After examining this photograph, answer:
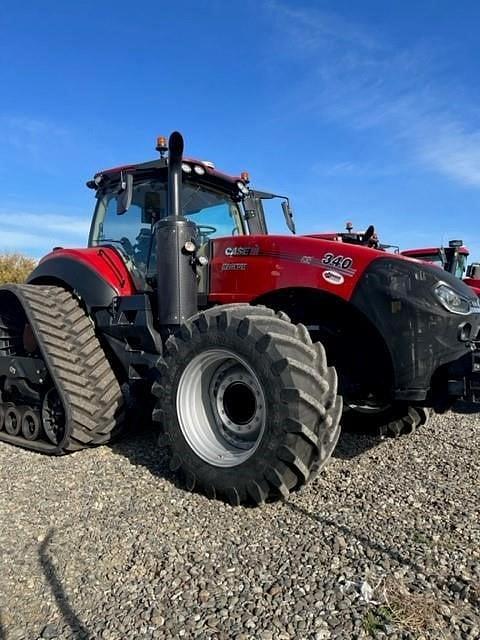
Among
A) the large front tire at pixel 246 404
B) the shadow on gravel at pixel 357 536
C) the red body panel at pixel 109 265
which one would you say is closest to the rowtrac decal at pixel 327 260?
the large front tire at pixel 246 404

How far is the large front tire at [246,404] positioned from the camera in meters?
3.17

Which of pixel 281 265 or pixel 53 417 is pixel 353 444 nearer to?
pixel 281 265

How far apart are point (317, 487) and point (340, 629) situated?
1.49 meters

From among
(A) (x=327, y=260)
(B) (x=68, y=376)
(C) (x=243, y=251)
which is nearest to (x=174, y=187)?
(C) (x=243, y=251)

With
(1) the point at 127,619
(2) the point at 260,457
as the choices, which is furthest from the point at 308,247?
(1) the point at 127,619

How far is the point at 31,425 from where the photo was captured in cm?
497

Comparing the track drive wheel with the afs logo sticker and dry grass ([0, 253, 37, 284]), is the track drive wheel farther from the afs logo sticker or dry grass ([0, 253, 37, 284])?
dry grass ([0, 253, 37, 284])

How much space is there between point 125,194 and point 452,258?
8.30m

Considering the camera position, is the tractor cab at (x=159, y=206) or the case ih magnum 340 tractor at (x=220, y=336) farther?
the tractor cab at (x=159, y=206)

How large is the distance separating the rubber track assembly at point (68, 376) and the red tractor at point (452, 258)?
24.9 feet

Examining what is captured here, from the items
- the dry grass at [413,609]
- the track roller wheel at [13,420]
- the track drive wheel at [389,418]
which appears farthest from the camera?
Result: the track roller wheel at [13,420]

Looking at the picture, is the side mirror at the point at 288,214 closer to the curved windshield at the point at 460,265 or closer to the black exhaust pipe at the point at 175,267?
the black exhaust pipe at the point at 175,267

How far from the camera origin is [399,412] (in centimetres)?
466

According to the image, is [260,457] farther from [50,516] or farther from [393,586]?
[50,516]
